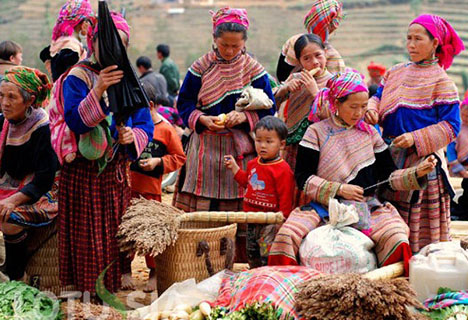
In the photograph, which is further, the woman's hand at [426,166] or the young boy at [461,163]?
the young boy at [461,163]

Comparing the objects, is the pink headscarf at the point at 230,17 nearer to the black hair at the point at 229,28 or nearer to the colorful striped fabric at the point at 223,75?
the black hair at the point at 229,28

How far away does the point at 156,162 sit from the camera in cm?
598

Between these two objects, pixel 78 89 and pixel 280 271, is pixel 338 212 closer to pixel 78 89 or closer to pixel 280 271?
pixel 280 271

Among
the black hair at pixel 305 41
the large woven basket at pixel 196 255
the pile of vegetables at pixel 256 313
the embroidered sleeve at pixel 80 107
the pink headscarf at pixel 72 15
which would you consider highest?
the pink headscarf at pixel 72 15

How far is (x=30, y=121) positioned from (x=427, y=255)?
2.91m

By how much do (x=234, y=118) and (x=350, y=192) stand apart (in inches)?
45.6

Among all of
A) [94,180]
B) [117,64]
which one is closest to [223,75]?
[117,64]

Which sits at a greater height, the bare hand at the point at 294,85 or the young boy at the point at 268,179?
the bare hand at the point at 294,85

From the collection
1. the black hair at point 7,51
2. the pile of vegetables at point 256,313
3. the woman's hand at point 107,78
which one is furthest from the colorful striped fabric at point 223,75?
the black hair at point 7,51

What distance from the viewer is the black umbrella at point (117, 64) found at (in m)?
4.62

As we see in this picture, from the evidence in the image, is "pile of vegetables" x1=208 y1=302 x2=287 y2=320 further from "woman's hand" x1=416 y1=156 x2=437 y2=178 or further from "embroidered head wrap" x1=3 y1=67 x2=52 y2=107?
"embroidered head wrap" x1=3 y1=67 x2=52 y2=107

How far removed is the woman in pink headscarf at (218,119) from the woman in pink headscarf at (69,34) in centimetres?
92

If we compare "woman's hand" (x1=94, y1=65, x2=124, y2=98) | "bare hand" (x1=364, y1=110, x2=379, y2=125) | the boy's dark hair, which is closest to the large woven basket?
the boy's dark hair

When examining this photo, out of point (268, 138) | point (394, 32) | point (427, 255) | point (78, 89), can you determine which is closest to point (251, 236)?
point (268, 138)
